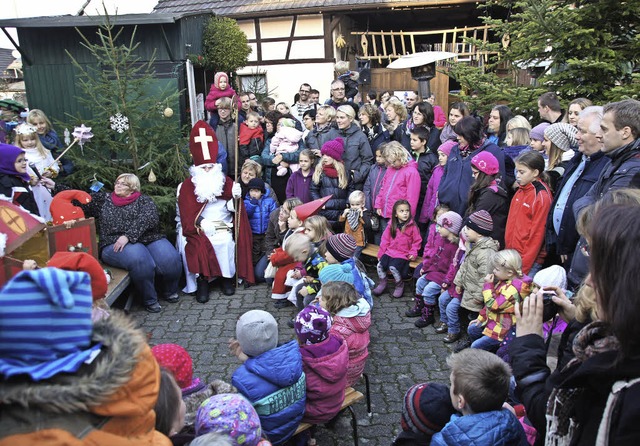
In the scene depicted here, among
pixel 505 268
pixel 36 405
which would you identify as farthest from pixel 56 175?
pixel 36 405

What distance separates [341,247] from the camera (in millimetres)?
5422

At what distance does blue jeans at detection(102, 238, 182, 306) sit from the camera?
6.67 meters

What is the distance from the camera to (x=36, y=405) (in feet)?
4.97

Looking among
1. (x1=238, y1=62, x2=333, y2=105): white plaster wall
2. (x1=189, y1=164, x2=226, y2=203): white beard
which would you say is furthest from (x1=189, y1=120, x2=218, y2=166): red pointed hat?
(x1=238, y1=62, x2=333, y2=105): white plaster wall

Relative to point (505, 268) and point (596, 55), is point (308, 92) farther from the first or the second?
point (505, 268)

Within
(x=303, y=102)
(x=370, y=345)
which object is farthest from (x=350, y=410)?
(x=303, y=102)

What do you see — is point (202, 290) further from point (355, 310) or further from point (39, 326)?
point (39, 326)

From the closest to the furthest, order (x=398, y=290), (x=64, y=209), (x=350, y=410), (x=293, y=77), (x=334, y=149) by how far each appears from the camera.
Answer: (x=350, y=410) < (x=64, y=209) < (x=398, y=290) < (x=334, y=149) < (x=293, y=77)

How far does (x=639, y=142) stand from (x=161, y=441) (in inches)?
159

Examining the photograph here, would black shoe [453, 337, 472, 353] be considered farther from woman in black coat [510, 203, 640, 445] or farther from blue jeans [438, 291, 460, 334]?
→ woman in black coat [510, 203, 640, 445]

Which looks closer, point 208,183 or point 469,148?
point 469,148

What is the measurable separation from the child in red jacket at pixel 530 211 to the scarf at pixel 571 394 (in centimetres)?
370

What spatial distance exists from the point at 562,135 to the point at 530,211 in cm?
94

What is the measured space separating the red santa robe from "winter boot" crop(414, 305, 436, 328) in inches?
100
